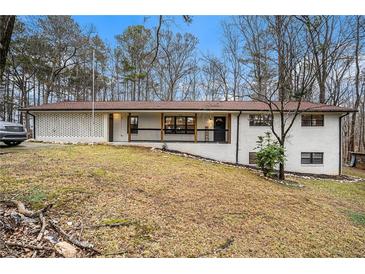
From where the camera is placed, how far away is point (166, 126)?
1495cm

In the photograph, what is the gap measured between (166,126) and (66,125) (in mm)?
6087

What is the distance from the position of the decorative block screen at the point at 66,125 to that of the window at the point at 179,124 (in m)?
4.19

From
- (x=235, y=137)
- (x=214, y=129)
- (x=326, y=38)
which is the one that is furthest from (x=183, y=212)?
(x=326, y=38)

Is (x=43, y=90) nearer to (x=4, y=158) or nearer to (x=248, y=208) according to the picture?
(x=4, y=158)

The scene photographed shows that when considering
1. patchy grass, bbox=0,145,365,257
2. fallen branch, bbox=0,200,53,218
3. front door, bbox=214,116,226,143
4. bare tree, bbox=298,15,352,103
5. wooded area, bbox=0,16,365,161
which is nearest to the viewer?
patchy grass, bbox=0,145,365,257

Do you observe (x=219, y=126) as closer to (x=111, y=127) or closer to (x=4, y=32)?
(x=111, y=127)

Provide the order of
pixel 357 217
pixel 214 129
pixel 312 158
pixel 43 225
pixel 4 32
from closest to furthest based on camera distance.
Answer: pixel 43 225 < pixel 4 32 < pixel 357 217 < pixel 312 158 < pixel 214 129

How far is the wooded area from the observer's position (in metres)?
13.6

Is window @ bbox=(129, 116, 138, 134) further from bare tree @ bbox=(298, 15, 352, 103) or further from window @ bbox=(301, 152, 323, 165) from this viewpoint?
bare tree @ bbox=(298, 15, 352, 103)

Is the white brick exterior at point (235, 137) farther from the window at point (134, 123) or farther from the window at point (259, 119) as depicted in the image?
the window at point (134, 123)

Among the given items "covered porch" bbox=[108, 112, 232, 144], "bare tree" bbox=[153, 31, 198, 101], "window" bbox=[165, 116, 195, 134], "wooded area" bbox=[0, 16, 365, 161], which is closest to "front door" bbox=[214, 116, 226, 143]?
"covered porch" bbox=[108, 112, 232, 144]

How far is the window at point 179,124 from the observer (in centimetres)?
1488

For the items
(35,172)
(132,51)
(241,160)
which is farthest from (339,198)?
(132,51)

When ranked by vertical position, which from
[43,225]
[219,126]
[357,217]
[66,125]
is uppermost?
[219,126]
